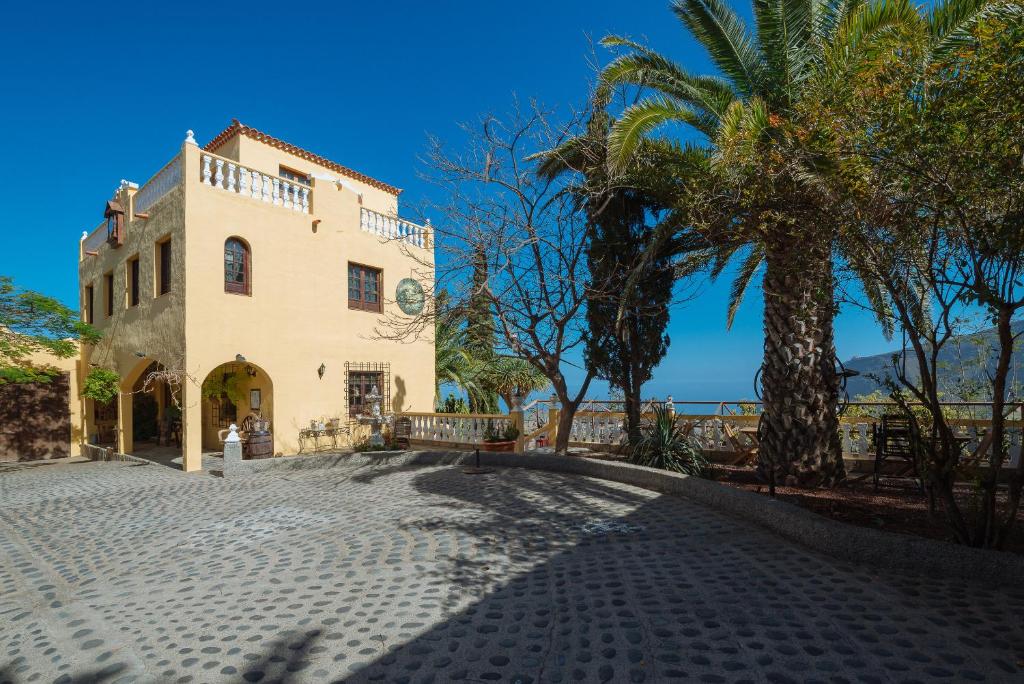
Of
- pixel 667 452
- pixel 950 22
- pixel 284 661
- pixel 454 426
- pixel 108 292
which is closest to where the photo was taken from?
pixel 284 661

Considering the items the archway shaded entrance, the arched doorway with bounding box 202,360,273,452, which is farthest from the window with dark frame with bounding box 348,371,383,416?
the archway shaded entrance

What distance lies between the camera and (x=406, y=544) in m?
5.16

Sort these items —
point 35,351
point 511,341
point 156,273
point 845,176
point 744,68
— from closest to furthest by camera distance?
point 845,176 < point 744,68 < point 511,341 < point 156,273 < point 35,351

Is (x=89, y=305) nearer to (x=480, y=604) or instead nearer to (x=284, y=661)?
(x=284, y=661)

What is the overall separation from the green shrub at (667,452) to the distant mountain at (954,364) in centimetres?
255

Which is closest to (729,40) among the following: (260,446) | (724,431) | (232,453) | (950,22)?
(950,22)

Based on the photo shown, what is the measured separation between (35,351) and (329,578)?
44.0 ft

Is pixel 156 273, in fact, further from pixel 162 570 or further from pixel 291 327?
pixel 162 570

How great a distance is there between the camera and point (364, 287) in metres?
13.9

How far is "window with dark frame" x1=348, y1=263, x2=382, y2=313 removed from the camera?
13.6 m

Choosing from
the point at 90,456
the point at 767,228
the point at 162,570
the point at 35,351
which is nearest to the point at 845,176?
the point at 767,228

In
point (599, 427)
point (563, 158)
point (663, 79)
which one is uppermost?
point (663, 79)

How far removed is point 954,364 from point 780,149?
9.00 m

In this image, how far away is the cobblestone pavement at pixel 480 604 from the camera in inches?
114
